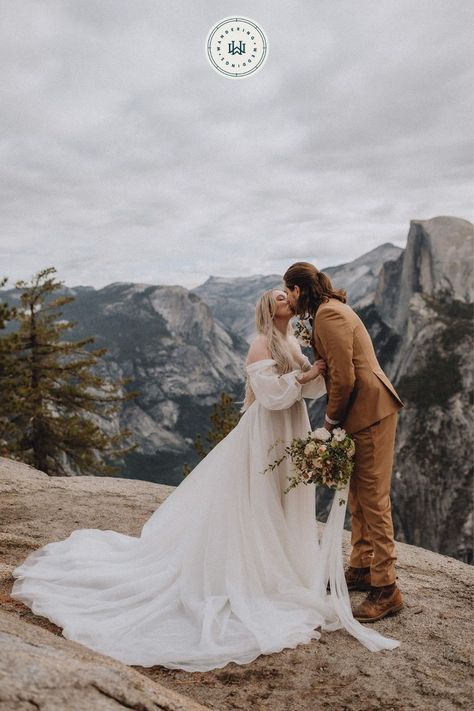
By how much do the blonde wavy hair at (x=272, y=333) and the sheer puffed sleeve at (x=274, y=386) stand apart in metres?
0.08

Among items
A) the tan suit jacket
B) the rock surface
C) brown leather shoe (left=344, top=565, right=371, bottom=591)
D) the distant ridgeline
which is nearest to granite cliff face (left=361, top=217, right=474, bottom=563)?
the distant ridgeline

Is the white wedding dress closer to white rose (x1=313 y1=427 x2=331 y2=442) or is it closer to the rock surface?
the rock surface

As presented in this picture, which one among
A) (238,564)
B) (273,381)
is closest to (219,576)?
(238,564)

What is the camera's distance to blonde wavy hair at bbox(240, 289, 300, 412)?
561 cm

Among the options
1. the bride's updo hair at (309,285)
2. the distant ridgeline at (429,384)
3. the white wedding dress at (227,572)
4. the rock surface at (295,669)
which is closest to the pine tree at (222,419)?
the distant ridgeline at (429,384)

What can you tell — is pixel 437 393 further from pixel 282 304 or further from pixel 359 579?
pixel 282 304

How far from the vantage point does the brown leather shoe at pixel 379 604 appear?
5254mm

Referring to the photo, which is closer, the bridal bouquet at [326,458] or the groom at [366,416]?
the bridal bouquet at [326,458]

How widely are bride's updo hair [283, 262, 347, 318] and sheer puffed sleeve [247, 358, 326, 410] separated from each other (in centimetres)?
66

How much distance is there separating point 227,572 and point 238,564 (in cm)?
13

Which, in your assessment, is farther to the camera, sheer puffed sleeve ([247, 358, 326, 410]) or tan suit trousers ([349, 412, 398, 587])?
sheer puffed sleeve ([247, 358, 326, 410])

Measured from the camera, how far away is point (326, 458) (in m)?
5.08

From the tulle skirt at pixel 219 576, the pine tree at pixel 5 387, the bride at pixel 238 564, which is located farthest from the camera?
the pine tree at pixel 5 387

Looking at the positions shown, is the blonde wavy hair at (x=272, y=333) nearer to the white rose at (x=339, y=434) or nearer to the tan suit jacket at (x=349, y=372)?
the tan suit jacket at (x=349, y=372)
